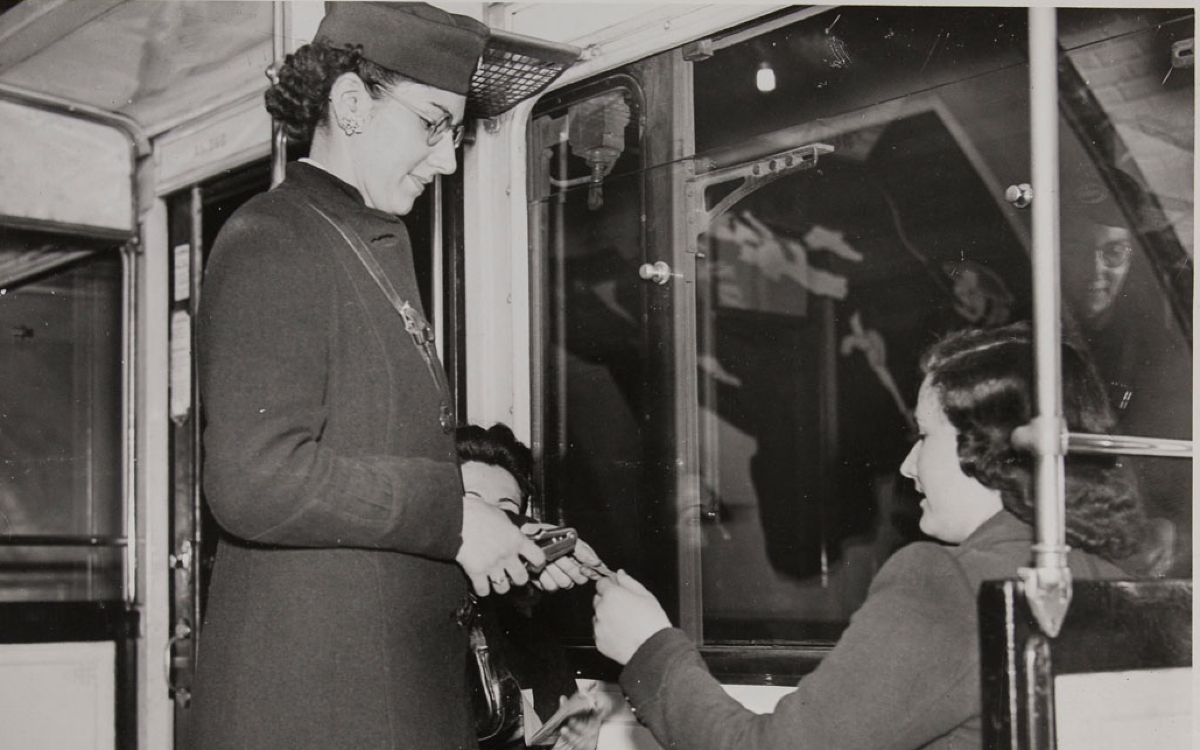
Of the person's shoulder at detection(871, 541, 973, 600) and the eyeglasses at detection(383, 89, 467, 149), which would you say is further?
the eyeglasses at detection(383, 89, 467, 149)

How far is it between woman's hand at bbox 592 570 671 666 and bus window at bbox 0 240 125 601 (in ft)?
7.89

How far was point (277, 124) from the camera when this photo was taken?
219 centimetres

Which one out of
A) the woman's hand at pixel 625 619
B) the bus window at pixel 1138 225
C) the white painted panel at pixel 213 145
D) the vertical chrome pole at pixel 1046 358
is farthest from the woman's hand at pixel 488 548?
the white painted panel at pixel 213 145

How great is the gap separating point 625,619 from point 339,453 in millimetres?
460

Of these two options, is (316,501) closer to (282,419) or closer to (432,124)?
(282,419)

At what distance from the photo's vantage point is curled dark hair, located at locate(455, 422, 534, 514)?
2496 mm

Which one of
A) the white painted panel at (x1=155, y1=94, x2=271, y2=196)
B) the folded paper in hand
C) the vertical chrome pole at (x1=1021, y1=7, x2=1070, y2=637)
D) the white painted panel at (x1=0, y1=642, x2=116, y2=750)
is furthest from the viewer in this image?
the white painted panel at (x1=0, y1=642, x2=116, y2=750)

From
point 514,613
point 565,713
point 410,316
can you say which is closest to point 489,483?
point 514,613

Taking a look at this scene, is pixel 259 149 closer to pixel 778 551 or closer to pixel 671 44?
pixel 671 44

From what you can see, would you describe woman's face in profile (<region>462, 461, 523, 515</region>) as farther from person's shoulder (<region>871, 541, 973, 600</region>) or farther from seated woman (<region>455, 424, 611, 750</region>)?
person's shoulder (<region>871, 541, 973, 600</region>)

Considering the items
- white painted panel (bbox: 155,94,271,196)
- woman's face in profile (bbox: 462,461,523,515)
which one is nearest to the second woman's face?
woman's face in profile (bbox: 462,461,523,515)

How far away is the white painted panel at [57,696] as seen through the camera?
3242mm

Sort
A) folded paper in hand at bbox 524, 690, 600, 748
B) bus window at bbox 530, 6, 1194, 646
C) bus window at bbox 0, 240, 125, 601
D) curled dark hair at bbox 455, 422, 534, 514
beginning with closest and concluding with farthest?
1. bus window at bbox 530, 6, 1194, 646
2. folded paper in hand at bbox 524, 690, 600, 748
3. curled dark hair at bbox 455, 422, 534, 514
4. bus window at bbox 0, 240, 125, 601

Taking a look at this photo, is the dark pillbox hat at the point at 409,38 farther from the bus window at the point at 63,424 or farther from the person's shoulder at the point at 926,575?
the bus window at the point at 63,424
